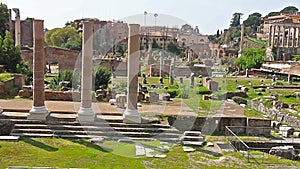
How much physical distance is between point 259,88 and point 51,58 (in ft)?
80.8

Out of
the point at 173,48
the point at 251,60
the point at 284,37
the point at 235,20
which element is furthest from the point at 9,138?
the point at 235,20

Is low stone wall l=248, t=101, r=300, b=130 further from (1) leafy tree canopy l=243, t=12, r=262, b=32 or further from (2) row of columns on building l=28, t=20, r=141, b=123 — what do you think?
(1) leafy tree canopy l=243, t=12, r=262, b=32

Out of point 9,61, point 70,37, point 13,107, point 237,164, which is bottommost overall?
point 237,164

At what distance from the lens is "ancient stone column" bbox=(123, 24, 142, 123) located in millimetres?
15766

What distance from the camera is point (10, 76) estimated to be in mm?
22938

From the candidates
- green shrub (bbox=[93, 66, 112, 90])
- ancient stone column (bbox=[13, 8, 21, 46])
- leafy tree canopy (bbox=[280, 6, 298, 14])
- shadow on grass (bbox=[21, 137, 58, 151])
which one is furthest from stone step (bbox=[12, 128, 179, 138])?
leafy tree canopy (bbox=[280, 6, 298, 14])

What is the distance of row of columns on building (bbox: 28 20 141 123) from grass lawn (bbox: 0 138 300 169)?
178 centimetres

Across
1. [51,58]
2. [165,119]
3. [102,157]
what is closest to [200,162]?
[102,157]

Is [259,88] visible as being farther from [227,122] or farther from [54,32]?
[54,32]

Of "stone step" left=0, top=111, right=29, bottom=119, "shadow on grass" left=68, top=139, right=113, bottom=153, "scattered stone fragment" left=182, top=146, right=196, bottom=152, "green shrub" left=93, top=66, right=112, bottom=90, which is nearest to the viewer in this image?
"shadow on grass" left=68, top=139, right=113, bottom=153

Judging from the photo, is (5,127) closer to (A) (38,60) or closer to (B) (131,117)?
(A) (38,60)

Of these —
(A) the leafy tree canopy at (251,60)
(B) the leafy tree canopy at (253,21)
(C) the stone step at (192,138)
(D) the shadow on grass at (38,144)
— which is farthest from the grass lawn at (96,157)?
(B) the leafy tree canopy at (253,21)

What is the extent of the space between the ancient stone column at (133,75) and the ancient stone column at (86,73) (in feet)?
5.16

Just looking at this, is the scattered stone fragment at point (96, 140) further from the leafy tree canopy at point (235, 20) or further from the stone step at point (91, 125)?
the leafy tree canopy at point (235, 20)
